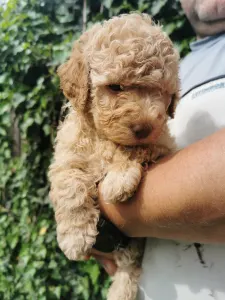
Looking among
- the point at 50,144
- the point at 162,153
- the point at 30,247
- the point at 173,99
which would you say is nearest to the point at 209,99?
the point at 173,99

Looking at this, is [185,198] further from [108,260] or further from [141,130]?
[108,260]

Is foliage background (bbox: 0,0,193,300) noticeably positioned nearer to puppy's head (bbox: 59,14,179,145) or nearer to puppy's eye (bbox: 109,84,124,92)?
puppy's head (bbox: 59,14,179,145)

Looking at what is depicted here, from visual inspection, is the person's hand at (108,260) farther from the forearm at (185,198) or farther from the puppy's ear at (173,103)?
the puppy's ear at (173,103)

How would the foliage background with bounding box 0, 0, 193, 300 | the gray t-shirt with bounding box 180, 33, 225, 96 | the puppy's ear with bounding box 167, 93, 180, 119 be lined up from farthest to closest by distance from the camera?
the foliage background with bounding box 0, 0, 193, 300
the gray t-shirt with bounding box 180, 33, 225, 96
the puppy's ear with bounding box 167, 93, 180, 119

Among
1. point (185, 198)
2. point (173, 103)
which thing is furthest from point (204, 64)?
point (185, 198)

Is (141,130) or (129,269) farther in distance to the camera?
(129,269)

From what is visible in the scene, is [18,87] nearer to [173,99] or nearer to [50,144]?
[50,144]

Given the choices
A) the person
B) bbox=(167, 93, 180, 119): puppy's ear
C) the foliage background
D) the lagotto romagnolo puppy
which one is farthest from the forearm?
the foliage background
